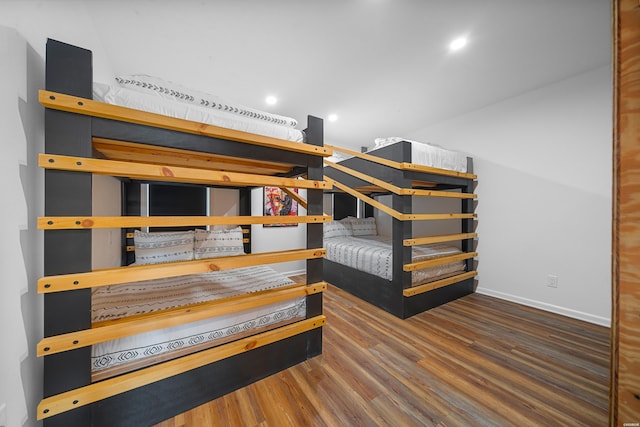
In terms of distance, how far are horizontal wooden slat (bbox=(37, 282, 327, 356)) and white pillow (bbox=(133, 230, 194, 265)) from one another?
1273 mm

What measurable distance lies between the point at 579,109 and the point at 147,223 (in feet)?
13.7

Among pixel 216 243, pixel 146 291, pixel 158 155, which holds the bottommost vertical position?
pixel 146 291

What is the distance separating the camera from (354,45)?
1908 mm

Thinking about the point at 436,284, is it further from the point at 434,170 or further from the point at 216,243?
the point at 216,243

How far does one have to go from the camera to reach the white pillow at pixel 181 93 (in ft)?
3.80

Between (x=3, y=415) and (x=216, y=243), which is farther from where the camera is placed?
(x=216, y=243)

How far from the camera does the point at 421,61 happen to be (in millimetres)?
2160

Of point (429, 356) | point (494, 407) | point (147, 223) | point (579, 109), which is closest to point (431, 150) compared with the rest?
point (579, 109)

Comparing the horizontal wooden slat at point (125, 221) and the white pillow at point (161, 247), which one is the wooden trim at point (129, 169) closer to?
the horizontal wooden slat at point (125, 221)

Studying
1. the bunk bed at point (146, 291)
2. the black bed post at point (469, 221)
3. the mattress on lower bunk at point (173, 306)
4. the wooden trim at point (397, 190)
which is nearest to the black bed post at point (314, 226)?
the bunk bed at point (146, 291)

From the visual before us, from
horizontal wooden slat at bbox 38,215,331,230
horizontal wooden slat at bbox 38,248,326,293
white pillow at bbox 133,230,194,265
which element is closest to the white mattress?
horizontal wooden slat at bbox 38,215,331,230

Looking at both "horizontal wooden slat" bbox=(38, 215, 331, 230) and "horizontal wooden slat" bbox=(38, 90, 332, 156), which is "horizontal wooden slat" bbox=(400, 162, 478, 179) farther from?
"horizontal wooden slat" bbox=(38, 215, 331, 230)

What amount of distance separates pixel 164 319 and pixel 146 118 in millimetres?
1048

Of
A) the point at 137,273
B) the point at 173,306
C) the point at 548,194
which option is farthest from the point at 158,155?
the point at 548,194
